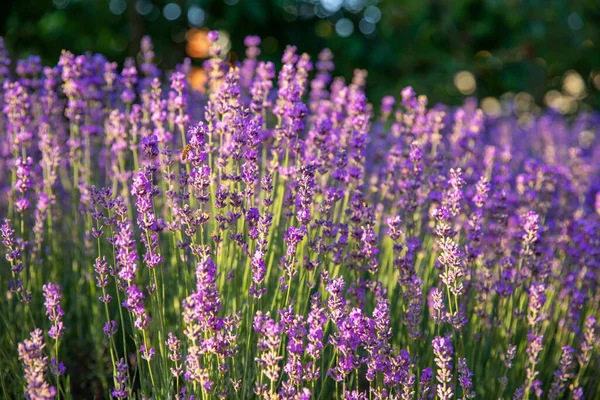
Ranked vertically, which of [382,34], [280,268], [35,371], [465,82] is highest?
[382,34]

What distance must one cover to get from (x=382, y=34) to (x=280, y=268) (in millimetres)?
8271

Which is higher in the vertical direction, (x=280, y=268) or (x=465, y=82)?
(x=465, y=82)

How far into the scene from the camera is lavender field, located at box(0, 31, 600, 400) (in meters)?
2.04

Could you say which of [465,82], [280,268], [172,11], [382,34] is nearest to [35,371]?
[280,268]

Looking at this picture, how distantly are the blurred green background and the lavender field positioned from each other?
5.54 meters

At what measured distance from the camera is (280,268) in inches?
102

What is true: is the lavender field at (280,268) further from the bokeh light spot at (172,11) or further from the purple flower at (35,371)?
the bokeh light spot at (172,11)

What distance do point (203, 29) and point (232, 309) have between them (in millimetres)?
7727

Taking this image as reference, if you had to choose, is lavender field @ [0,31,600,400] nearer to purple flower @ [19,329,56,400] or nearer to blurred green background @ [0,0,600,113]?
purple flower @ [19,329,56,400]

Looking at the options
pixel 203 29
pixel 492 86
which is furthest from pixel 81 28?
pixel 492 86

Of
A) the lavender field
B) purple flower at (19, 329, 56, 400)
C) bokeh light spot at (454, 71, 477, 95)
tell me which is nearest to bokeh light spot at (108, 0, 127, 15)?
bokeh light spot at (454, 71, 477, 95)

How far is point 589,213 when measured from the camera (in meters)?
4.31

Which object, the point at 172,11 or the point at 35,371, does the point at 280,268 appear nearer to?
the point at 35,371

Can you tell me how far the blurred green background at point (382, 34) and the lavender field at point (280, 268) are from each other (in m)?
5.54
